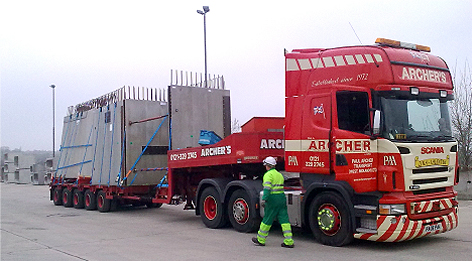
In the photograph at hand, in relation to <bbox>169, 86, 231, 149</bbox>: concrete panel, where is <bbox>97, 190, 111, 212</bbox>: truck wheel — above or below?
below

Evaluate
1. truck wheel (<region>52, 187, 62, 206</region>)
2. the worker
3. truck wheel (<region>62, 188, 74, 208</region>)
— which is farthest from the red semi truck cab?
truck wheel (<region>52, 187, 62, 206</region>)

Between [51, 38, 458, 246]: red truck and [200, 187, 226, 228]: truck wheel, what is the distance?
206 centimetres

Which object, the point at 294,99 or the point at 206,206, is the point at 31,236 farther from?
the point at 294,99

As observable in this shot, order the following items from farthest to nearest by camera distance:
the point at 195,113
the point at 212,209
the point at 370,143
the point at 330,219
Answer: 1. the point at 195,113
2. the point at 212,209
3. the point at 330,219
4. the point at 370,143

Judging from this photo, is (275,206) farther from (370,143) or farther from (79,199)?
(79,199)

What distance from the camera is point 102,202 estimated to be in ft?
52.9

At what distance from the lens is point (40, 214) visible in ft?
52.3

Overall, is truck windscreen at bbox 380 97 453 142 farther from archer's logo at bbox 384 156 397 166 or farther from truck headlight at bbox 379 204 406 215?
truck headlight at bbox 379 204 406 215

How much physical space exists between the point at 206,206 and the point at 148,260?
12.7ft

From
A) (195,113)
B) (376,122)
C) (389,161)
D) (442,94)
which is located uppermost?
(195,113)

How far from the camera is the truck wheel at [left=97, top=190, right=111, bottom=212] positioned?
15914 millimetres

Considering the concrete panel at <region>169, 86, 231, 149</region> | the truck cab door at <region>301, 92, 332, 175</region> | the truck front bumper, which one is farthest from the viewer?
the concrete panel at <region>169, 86, 231, 149</region>

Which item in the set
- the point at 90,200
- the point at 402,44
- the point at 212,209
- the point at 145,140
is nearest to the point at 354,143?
the point at 402,44

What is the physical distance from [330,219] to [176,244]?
3060 millimetres
